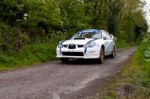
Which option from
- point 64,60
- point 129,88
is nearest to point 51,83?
point 129,88

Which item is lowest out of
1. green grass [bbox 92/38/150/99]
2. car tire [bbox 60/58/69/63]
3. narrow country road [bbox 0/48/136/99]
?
car tire [bbox 60/58/69/63]

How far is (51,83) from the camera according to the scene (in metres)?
10.6

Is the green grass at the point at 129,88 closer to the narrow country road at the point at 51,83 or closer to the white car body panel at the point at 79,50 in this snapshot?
the narrow country road at the point at 51,83

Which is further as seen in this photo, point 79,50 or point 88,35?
point 88,35

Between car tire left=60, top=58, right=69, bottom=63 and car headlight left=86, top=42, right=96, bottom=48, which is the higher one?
car headlight left=86, top=42, right=96, bottom=48

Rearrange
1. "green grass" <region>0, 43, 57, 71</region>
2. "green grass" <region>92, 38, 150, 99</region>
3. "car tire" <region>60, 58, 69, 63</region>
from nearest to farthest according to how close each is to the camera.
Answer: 1. "green grass" <region>92, 38, 150, 99</region>
2. "green grass" <region>0, 43, 57, 71</region>
3. "car tire" <region>60, 58, 69, 63</region>

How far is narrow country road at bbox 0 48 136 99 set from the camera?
8875 mm

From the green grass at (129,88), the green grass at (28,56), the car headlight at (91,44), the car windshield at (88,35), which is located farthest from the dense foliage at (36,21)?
the green grass at (129,88)

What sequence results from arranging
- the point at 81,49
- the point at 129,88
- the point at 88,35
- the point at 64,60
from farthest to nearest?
the point at 88,35 → the point at 64,60 → the point at 81,49 → the point at 129,88

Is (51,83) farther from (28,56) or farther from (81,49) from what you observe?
(28,56)

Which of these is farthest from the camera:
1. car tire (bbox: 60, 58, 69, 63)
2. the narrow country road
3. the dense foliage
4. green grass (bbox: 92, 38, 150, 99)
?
the dense foliage

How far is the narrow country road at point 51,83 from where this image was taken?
29.1ft

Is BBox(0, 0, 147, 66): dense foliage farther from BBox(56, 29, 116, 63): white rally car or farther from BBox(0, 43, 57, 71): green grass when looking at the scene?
BBox(56, 29, 116, 63): white rally car

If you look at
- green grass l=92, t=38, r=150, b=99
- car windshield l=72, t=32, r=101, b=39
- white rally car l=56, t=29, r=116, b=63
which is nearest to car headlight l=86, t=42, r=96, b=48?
white rally car l=56, t=29, r=116, b=63
